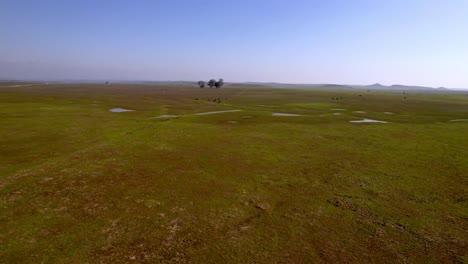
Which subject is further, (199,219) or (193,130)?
(193,130)

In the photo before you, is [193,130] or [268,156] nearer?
[268,156]

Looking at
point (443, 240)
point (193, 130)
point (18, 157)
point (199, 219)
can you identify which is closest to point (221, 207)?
point (199, 219)

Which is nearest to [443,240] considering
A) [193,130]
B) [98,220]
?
[98,220]

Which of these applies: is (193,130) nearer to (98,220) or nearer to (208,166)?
(208,166)

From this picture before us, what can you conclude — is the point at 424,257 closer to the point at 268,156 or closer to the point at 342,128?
the point at 268,156

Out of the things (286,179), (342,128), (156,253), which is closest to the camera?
(156,253)

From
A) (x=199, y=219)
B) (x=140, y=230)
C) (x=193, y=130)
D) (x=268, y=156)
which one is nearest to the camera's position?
(x=140, y=230)

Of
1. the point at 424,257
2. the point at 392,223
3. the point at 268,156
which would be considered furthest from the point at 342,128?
the point at 424,257

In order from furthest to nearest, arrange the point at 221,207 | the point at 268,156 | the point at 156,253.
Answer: the point at 268,156 → the point at 221,207 → the point at 156,253
